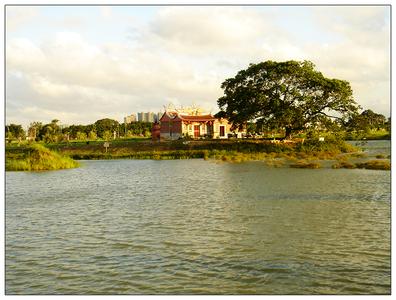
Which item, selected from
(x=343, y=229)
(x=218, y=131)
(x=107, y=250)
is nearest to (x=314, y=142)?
(x=218, y=131)

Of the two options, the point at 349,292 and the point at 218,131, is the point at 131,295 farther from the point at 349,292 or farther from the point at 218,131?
the point at 218,131

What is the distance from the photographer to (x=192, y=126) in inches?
3750

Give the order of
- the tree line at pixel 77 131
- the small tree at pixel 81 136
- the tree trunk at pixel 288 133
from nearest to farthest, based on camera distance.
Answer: the tree trunk at pixel 288 133 → the tree line at pixel 77 131 → the small tree at pixel 81 136

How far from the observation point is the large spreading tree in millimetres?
65438

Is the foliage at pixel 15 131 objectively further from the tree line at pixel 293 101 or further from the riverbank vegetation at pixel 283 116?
the tree line at pixel 293 101

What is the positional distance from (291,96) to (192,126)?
107 ft

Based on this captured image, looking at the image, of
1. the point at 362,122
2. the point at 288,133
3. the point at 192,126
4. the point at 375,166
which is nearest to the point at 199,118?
the point at 192,126

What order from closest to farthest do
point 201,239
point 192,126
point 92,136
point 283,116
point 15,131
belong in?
point 201,239 → point 283,116 → point 192,126 → point 92,136 → point 15,131

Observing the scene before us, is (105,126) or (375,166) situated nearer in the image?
(375,166)

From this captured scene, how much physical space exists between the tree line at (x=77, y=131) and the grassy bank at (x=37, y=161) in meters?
52.4

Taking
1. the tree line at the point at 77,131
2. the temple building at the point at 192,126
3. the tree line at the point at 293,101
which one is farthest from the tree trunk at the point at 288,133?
the tree line at the point at 77,131

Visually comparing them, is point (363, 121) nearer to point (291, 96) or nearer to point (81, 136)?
point (291, 96)

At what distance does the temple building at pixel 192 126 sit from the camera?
3664 inches

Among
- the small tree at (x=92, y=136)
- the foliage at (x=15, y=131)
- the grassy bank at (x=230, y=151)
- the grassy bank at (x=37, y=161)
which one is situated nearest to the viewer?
the grassy bank at (x=37, y=161)
